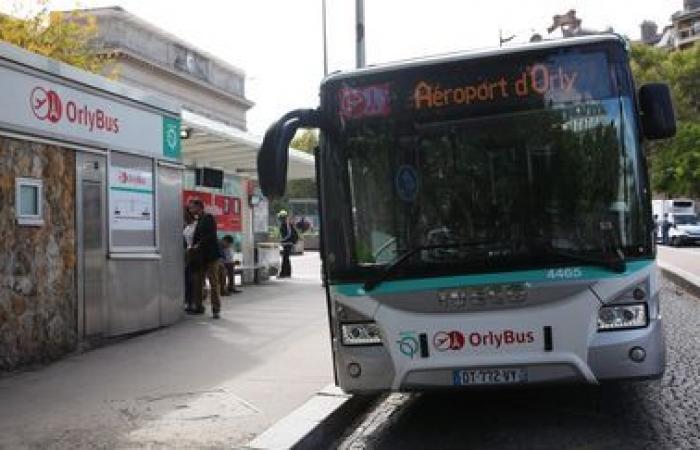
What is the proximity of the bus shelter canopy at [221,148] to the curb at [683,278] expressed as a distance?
7.72 m

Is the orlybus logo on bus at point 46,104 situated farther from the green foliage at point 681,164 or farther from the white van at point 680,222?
the green foliage at point 681,164

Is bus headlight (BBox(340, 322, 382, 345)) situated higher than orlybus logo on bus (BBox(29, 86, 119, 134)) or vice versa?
orlybus logo on bus (BBox(29, 86, 119, 134))

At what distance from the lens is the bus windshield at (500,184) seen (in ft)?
19.9

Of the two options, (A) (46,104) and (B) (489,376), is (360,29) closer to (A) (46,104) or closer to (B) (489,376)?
(A) (46,104)

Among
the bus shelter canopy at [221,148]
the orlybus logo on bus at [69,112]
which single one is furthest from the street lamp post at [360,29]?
the orlybus logo on bus at [69,112]

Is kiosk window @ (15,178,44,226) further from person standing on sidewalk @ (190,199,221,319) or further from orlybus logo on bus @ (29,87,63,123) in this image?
person standing on sidewalk @ (190,199,221,319)

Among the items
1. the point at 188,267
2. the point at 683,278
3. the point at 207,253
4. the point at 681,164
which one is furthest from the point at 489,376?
the point at 681,164

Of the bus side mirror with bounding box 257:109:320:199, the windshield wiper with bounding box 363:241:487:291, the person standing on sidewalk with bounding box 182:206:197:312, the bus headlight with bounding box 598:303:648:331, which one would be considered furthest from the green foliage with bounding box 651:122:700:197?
the bus side mirror with bounding box 257:109:320:199

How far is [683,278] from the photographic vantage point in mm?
19172

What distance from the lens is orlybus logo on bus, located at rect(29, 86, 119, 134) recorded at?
30.8 feet

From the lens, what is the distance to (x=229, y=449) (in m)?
5.85

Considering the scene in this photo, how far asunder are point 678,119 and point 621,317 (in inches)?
2479

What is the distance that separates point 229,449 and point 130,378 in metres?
2.90

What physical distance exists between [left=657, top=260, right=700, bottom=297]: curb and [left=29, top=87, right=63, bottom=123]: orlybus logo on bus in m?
11.2
